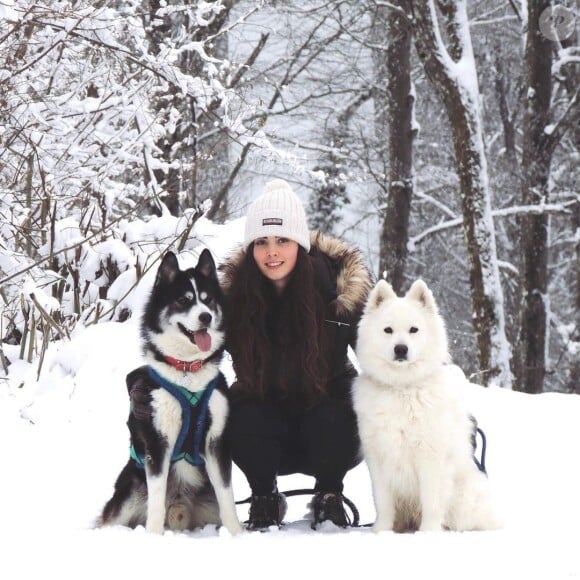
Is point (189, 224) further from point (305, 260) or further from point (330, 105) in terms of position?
point (330, 105)

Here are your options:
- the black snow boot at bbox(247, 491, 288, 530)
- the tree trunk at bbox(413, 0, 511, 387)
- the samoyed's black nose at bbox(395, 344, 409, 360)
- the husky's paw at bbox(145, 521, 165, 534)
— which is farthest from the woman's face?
the tree trunk at bbox(413, 0, 511, 387)

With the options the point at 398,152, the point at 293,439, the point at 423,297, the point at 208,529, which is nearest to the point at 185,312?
the point at 293,439

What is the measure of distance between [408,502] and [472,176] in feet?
22.8

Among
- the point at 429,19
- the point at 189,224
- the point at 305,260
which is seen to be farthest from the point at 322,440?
the point at 429,19

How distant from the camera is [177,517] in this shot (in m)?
3.45

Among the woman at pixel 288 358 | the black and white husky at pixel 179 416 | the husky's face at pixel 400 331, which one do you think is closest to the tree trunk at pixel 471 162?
the woman at pixel 288 358

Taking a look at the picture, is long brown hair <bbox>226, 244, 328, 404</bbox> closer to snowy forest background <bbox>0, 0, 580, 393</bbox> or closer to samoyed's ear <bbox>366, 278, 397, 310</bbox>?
samoyed's ear <bbox>366, 278, 397, 310</bbox>

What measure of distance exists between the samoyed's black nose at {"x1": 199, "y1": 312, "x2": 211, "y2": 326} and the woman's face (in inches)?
18.8

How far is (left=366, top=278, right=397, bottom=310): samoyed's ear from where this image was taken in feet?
11.4

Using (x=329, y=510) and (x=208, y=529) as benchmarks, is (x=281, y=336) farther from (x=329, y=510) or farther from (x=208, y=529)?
(x=208, y=529)

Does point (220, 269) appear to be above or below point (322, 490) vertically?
above

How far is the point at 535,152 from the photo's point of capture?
10.4 metres

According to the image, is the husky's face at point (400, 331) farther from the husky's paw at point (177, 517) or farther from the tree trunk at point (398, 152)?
the tree trunk at point (398, 152)

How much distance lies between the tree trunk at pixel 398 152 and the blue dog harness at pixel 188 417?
8.78m
